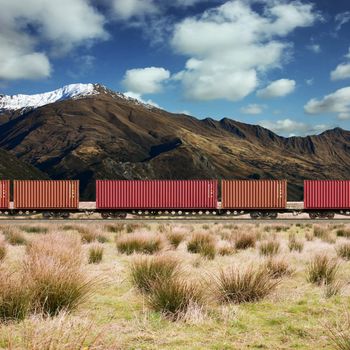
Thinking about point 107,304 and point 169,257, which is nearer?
point 107,304

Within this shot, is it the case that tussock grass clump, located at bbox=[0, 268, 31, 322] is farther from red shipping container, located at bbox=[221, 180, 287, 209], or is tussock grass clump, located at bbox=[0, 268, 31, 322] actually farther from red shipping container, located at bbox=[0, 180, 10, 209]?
red shipping container, located at bbox=[0, 180, 10, 209]

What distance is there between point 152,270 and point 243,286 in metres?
1.77

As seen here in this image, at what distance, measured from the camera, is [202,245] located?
1335 centimetres

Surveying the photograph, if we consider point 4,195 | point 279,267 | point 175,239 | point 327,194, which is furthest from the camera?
point 327,194

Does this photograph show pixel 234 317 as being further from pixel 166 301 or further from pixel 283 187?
pixel 283 187

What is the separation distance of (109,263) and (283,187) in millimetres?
28513

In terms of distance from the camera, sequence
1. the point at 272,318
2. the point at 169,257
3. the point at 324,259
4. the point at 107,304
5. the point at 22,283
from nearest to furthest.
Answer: the point at 22,283, the point at 272,318, the point at 107,304, the point at 169,257, the point at 324,259

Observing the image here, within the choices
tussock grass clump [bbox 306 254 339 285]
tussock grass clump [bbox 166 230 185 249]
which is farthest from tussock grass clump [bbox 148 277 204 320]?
tussock grass clump [bbox 166 230 185 249]

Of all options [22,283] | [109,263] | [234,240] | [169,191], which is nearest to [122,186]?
[169,191]

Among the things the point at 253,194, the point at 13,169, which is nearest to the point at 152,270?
the point at 253,194

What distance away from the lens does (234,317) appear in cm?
Answer: 636

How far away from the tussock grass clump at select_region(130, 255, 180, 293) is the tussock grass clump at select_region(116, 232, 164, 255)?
171 inches

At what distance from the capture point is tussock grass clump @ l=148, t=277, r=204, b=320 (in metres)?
6.38

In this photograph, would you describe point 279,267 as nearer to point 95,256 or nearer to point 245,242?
point 95,256
